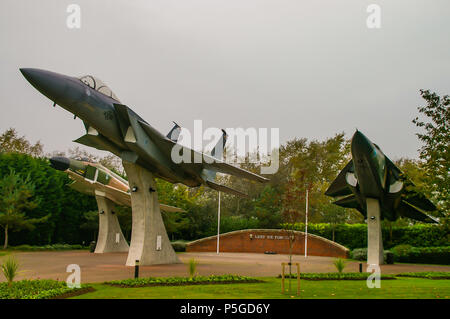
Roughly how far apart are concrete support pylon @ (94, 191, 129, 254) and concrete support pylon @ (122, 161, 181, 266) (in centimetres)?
1297

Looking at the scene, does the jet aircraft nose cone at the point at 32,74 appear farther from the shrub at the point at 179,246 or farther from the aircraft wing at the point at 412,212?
the shrub at the point at 179,246

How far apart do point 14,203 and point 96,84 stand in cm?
2027

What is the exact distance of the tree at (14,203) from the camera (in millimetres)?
32312

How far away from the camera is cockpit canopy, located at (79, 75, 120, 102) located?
17.4 m

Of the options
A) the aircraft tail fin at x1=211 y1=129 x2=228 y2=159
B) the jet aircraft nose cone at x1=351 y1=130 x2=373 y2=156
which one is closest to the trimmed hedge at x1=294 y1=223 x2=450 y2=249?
the jet aircraft nose cone at x1=351 y1=130 x2=373 y2=156

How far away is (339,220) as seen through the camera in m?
42.9

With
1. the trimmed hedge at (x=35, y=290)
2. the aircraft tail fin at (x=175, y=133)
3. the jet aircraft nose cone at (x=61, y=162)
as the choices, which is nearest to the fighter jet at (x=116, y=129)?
the aircraft tail fin at (x=175, y=133)

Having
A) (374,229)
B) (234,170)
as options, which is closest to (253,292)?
(234,170)

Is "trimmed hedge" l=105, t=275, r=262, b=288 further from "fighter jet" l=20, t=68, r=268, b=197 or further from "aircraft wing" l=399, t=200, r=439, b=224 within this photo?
"aircraft wing" l=399, t=200, r=439, b=224

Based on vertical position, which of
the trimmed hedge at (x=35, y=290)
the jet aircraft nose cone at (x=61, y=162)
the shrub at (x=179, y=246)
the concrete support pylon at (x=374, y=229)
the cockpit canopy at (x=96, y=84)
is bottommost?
the shrub at (x=179, y=246)

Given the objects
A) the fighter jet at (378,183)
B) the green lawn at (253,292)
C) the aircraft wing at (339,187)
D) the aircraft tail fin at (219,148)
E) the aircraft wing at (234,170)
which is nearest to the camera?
the green lawn at (253,292)

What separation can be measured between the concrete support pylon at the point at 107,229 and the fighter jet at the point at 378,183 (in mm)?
17696

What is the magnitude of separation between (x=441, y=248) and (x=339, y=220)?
14403mm

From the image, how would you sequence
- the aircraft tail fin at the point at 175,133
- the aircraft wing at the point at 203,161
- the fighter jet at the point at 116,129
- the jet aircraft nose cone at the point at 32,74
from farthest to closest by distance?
the aircraft tail fin at the point at 175,133 < the aircraft wing at the point at 203,161 < the fighter jet at the point at 116,129 < the jet aircraft nose cone at the point at 32,74
